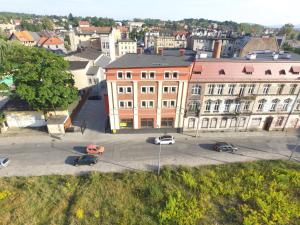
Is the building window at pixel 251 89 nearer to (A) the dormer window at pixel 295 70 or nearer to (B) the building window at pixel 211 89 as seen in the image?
(B) the building window at pixel 211 89

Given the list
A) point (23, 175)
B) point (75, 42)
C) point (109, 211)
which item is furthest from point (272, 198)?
point (75, 42)

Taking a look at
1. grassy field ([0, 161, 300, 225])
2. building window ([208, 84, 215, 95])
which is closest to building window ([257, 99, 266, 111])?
building window ([208, 84, 215, 95])

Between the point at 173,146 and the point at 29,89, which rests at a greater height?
the point at 29,89

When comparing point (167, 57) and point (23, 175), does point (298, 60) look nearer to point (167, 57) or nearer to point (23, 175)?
point (167, 57)

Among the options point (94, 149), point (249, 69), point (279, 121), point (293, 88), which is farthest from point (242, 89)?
point (94, 149)

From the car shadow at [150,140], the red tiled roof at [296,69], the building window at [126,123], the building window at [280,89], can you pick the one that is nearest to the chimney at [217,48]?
the building window at [280,89]
